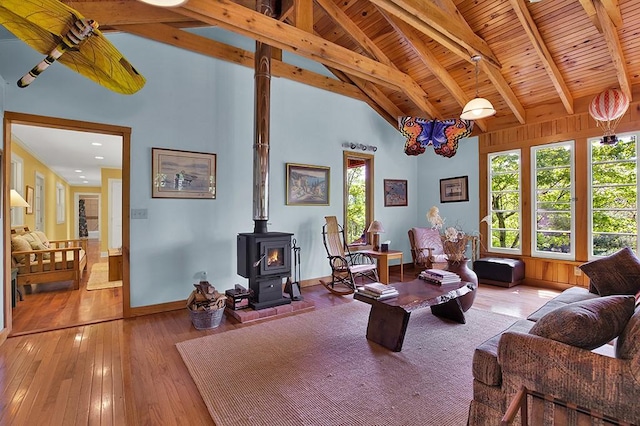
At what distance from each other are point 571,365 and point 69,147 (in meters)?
7.60

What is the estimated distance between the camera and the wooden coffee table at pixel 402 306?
2.68 m

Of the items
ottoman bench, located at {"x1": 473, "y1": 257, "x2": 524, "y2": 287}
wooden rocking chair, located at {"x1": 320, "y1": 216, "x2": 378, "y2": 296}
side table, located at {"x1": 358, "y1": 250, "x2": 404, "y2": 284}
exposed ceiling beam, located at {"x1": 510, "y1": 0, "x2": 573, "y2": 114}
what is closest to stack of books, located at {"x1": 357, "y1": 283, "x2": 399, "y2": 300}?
wooden rocking chair, located at {"x1": 320, "y1": 216, "x2": 378, "y2": 296}

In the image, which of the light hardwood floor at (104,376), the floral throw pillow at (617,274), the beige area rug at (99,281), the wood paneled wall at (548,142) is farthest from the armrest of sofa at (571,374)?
the beige area rug at (99,281)

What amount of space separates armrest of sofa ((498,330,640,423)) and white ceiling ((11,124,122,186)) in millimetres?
4902

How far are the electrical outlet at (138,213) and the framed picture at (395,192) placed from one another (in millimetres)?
4199

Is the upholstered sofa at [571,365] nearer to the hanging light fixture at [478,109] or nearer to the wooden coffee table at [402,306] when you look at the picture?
the wooden coffee table at [402,306]

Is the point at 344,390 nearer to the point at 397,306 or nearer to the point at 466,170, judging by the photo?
the point at 397,306

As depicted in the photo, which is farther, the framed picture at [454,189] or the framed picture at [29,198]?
the framed picture at [29,198]

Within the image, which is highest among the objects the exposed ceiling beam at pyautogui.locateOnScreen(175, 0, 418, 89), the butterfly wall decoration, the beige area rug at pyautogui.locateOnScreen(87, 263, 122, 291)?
the exposed ceiling beam at pyautogui.locateOnScreen(175, 0, 418, 89)

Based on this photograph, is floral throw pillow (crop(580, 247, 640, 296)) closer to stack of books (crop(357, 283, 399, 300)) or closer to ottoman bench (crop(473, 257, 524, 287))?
stack of books (crop(357, 283, 399, 300))

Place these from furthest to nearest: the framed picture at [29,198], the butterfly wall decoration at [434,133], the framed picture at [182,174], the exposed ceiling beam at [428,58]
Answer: the framed picture at [29,198], the butterfly wall decoration at [434,133], the exposed ceiling beam at [428,58], the framed picture at [182,174]

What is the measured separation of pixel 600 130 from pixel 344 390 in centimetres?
503

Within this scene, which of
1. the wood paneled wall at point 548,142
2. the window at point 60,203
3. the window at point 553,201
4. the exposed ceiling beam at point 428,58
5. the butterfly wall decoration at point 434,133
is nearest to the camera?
the exposed ceiling beam at point 428,58

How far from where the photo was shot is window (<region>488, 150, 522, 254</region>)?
5.33 meters
